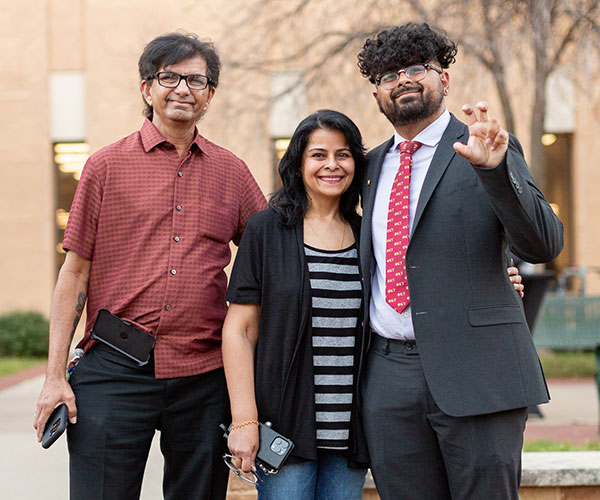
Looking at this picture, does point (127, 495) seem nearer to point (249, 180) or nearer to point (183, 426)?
point (183, 426)

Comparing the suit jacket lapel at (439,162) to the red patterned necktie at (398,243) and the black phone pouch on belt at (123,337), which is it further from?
the black phone pouch on belt at (123,337)

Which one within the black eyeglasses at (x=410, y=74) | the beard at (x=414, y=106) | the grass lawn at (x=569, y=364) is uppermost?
the black eyeglasses at (x=410, y=74)

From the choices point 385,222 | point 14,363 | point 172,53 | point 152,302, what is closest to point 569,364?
point 14,363

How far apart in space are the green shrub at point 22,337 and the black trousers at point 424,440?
425 inches

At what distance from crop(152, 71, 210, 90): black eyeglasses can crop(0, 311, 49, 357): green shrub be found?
10.4m

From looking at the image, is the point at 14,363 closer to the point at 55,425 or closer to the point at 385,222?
the point at 55,425

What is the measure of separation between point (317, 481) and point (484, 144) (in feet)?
4.75

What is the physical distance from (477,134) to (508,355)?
31.1 inches

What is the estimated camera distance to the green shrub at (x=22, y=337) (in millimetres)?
12352

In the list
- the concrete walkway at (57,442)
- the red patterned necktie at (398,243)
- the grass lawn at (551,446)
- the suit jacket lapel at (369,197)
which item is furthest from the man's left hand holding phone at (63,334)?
the grass lawn at (551,446)

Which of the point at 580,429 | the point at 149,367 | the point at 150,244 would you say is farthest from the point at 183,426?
the point at 580,429

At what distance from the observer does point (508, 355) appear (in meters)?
2.53

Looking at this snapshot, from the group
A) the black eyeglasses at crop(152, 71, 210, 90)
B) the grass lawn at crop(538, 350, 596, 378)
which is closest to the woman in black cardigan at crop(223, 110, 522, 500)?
the black eyeglasses at crop(152, 71, 210, 90)

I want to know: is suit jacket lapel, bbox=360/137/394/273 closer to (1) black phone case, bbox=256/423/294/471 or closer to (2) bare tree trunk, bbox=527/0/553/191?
(1) black phone case, bbox=256/423/294/471
